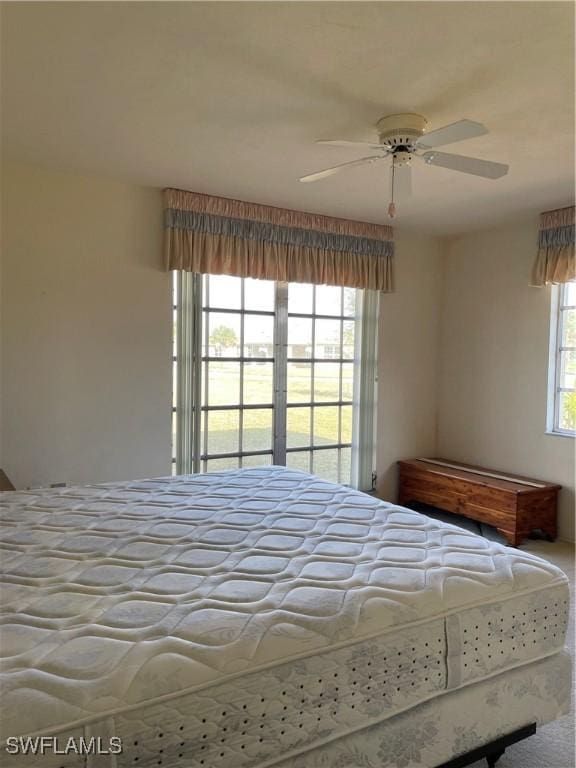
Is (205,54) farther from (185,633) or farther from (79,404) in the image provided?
(79,404)

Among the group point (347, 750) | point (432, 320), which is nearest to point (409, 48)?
point (347, 750)

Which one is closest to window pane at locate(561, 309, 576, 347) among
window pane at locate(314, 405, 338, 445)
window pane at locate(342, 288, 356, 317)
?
window pane at locate(342, 288, 356, 317)

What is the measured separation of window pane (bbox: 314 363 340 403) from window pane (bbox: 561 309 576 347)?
1772mm

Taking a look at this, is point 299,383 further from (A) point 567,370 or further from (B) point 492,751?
(B) point 492,751

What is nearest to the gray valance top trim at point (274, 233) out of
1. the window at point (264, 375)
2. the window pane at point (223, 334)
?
the window at point (264, 375)

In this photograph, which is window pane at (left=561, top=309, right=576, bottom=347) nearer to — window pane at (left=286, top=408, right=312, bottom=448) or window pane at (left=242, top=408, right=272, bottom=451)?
window pane at (left=286, top=408, right=312, bottom=448)

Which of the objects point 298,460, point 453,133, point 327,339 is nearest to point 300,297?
point 327,339

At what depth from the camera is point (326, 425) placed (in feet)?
15.1

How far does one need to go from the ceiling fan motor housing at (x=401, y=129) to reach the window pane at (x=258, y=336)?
196cm

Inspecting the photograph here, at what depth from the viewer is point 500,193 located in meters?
3.60

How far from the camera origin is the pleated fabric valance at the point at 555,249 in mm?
3879

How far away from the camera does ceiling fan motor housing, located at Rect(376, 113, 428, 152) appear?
2.37 metres

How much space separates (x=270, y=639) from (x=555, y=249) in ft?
12.2

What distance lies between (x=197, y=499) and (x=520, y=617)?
1.36 meters
